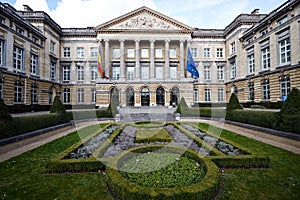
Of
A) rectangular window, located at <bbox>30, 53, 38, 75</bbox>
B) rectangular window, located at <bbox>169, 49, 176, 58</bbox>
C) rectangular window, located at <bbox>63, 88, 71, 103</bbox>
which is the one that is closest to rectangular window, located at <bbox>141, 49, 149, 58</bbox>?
rectangular window, located at <bbox>169, 49, 176, 58</bbox>

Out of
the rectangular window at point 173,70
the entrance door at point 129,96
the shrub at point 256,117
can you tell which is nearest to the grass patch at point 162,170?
the shrub at point 256,117

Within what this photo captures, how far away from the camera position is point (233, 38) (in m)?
32.9

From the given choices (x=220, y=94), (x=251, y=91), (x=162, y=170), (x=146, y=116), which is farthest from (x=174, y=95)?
(x=162, y=170)

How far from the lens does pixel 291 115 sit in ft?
30.4

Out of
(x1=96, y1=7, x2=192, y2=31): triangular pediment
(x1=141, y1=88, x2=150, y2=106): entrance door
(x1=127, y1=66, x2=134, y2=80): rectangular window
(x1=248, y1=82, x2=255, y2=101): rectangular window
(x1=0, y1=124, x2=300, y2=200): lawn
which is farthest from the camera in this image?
(x1=127, y1=66, x2=134, y2=80): rectangular window

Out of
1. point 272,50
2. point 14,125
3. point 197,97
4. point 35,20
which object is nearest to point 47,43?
point 35,20

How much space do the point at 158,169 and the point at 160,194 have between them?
68.1 inches

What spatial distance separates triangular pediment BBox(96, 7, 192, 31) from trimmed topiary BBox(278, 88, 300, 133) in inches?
1103

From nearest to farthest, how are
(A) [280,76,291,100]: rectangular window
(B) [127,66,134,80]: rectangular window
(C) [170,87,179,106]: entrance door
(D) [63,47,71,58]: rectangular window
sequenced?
(A) [280,76,291,100]: rectangular window → (C) [170,87,179,106]: entrance door → (B) [127,66,134,80]: rectangular window → (D) [63,47,71,58]: rectangular window

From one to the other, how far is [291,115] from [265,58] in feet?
65.0

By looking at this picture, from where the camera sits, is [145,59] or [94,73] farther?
[94,73]

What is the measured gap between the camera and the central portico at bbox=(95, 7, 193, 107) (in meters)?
30.9

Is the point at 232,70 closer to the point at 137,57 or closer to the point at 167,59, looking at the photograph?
the point at 167,59

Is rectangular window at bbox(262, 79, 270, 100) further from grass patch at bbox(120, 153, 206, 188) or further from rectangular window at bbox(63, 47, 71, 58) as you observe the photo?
rectangular window at bbox(63, 47, 71, 58)
